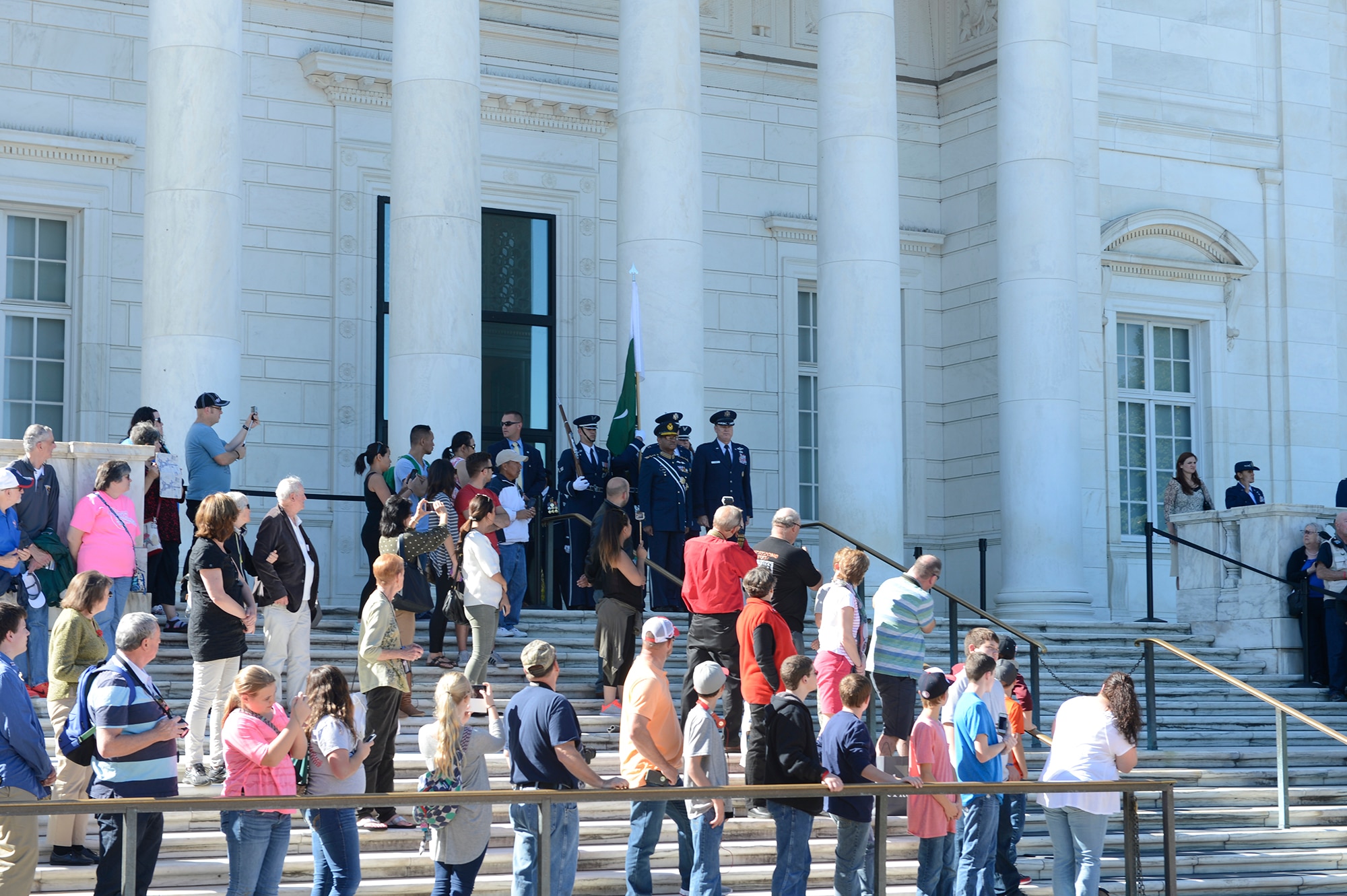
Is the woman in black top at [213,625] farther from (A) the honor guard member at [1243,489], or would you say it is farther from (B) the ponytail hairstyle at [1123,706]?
(A) the honor guard member at [1243,489]

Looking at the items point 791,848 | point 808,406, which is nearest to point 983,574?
point 808,406

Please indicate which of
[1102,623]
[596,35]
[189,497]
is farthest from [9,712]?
[596,35]

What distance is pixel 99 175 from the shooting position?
61.6 feet

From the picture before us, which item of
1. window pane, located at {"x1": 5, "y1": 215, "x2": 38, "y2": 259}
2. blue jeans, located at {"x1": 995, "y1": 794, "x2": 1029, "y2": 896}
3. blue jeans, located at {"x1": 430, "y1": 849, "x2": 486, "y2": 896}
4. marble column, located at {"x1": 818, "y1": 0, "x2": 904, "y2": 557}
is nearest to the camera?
blue jeans, located at {"x1": 430, "y1": 849, "x2": 486, "y2": 896}

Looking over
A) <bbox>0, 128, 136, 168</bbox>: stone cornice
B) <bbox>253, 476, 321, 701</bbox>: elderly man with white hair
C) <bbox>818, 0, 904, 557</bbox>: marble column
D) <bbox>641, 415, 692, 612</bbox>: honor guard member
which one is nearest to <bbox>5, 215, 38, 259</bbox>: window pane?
<bbox>0, 128, 136, 168</bbox>: stone cornice

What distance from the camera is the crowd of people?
820 centimetres

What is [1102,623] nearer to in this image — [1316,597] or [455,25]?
[1316,597]

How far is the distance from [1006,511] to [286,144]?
9.06m

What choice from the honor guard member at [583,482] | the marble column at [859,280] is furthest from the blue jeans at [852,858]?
the marble column at [859,280]

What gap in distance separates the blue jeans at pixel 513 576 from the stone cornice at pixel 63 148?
7415 millimetres

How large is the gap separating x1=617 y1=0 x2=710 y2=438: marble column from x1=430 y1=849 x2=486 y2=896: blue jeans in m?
9.01

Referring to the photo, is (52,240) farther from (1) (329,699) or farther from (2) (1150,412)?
(2) (1150,412)

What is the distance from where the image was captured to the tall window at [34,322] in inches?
725

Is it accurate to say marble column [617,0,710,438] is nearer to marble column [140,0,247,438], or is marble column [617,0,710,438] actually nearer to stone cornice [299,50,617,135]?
stone cornice [299,50,617,135]
